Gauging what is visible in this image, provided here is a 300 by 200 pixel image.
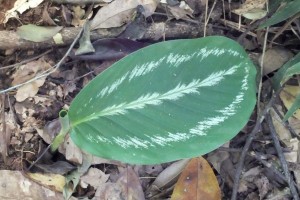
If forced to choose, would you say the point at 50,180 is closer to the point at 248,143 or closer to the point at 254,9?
the point at 248,143

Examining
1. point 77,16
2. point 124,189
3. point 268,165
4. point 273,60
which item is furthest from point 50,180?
point 273,60

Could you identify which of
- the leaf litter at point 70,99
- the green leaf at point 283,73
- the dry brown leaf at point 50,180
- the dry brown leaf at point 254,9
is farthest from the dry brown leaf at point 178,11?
the dry brown leaf at point 50,180

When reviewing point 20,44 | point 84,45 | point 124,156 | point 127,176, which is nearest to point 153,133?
point 124,156

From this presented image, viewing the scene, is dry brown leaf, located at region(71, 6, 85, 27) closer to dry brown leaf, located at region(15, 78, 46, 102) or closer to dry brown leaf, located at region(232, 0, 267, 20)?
dry brown leaf, located at region(15, 78, 46, 102)

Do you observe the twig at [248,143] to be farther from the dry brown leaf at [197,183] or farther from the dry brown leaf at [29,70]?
the dry brown leaf at [29,70]

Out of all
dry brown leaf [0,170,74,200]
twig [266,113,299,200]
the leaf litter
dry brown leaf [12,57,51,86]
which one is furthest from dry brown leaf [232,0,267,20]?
dry brown leaf [0,170,74,200]

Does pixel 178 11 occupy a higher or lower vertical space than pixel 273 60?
higher
